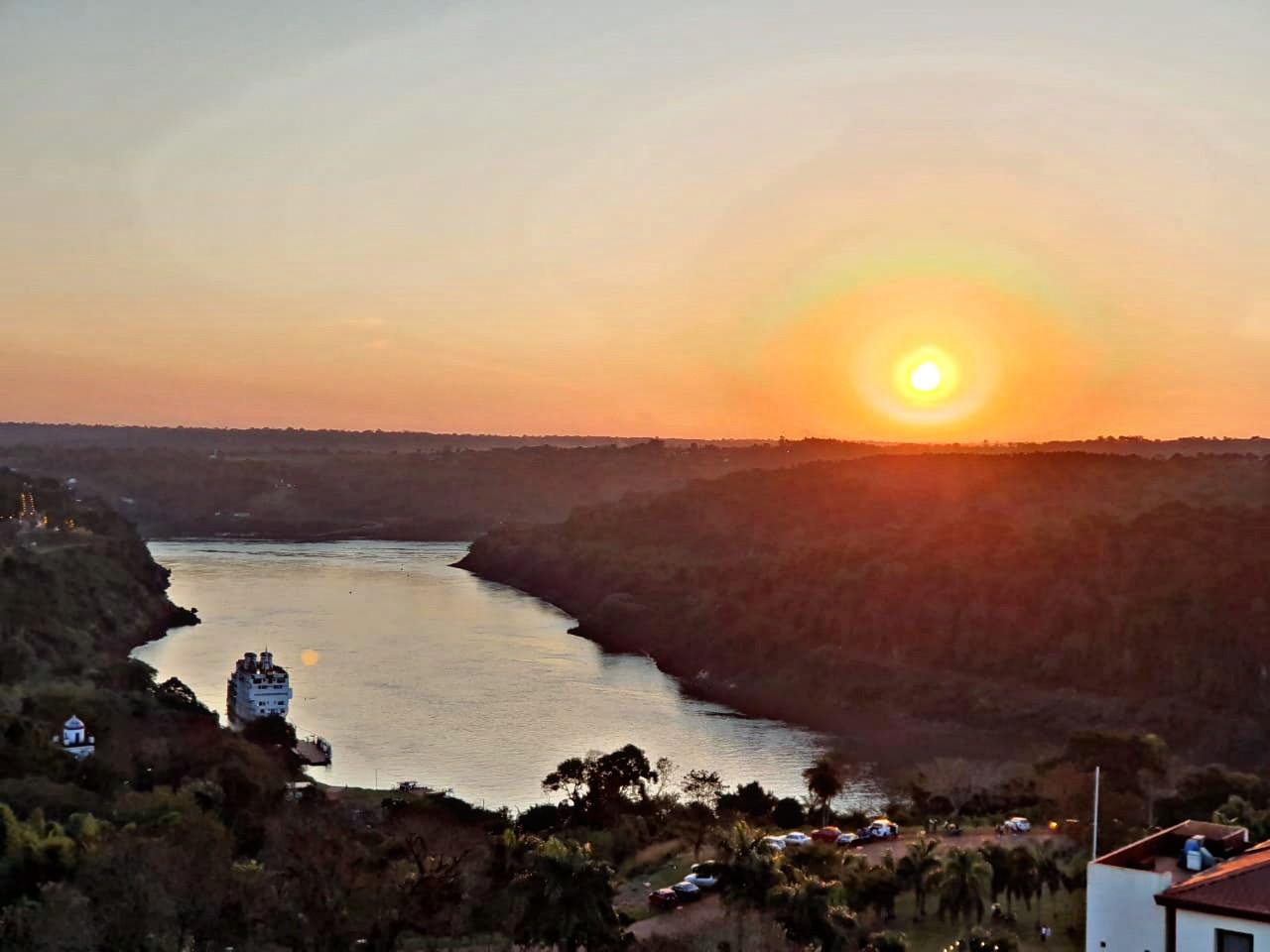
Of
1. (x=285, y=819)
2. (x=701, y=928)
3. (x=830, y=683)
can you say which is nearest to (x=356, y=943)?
(x=701, y=928)

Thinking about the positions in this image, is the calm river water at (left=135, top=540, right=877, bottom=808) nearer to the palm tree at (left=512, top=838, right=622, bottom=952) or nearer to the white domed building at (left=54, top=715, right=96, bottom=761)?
the white domed building at (left=54, top=715, right=96, bottom=761)

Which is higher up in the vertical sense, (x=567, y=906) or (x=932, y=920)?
(x=567, y=906)

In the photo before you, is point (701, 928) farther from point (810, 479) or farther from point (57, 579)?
point (810, 479)

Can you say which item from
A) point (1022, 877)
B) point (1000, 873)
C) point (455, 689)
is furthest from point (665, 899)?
point (455, 689)

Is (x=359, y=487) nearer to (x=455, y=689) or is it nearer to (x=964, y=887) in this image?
(x=455, y=689)

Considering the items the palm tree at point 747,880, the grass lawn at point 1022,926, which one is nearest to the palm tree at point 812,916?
the palm tree at point 747,880

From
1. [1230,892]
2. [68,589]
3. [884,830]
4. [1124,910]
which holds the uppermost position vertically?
[68,589]

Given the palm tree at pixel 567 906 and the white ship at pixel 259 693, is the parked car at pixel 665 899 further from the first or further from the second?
the white ship at pixel 259 693
